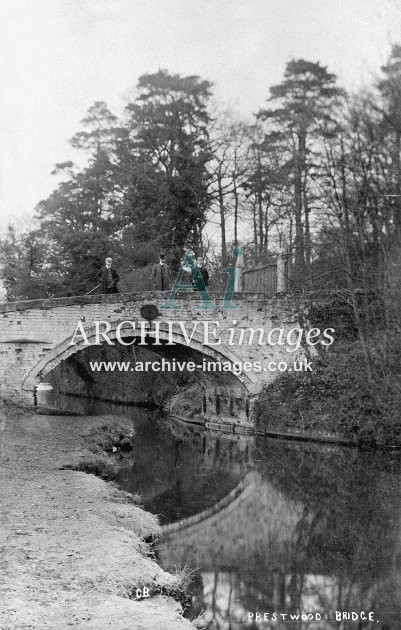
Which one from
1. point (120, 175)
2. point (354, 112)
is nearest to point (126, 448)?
point (354, 112)

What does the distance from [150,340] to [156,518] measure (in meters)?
7.40

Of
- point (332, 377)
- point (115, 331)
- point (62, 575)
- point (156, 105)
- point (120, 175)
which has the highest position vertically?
point (156, 105)

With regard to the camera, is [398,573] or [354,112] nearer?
[354,112]

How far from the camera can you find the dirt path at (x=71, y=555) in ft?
14.3

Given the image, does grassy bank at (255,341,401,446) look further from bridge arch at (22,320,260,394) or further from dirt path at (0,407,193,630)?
dirt path at (0,407,193,630)

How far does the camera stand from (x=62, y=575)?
5.00 m

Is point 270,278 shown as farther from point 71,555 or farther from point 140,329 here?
point 71,555

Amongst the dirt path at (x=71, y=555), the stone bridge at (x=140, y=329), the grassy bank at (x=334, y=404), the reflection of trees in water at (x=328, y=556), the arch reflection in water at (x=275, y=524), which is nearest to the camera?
the dirt path at (x=71, y=555)

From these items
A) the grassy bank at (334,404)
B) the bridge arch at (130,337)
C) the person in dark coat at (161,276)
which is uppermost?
the person in dark coat at (161,276)

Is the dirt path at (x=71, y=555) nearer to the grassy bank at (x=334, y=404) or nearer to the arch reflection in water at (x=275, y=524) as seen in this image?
the arch reflection in water at (x=275, y=524)

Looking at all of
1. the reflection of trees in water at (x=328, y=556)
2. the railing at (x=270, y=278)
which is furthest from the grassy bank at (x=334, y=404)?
the railing at (x=270, y=278)

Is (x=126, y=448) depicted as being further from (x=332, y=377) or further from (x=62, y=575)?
(x=62, y=575)

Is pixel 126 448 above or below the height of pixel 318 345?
below

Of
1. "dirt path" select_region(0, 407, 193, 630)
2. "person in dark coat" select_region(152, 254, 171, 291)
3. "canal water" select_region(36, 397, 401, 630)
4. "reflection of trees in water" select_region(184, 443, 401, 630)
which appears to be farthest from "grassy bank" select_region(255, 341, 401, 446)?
"dirt path" select_region(0, 407, 193, 630)
